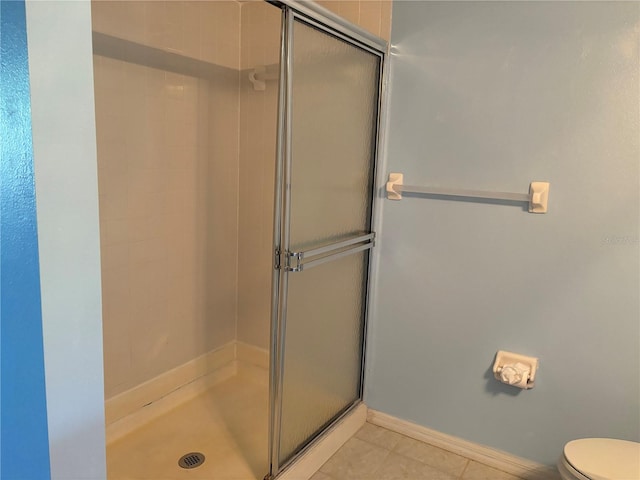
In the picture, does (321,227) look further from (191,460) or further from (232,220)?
(191,460)

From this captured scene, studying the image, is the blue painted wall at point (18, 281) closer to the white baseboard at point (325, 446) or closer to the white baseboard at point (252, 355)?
the white baseboard at point (325, 446)

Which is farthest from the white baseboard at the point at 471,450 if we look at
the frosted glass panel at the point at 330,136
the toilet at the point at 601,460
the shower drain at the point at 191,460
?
the frosted glass panel at the point at 330,136

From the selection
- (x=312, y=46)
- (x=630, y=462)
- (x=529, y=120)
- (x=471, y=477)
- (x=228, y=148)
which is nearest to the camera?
(x=630, y=462)

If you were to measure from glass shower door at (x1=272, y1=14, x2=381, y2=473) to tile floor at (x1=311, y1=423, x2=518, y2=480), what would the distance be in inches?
6.1

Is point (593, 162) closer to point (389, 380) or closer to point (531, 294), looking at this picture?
point (531, 294)

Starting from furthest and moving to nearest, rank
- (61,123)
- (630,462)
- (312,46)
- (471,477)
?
1. (471,477)
2. (312,46)
3. (630,462)
4. (61,123)

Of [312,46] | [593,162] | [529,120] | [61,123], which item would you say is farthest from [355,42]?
[61,123]

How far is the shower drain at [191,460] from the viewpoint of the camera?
2.04 metres

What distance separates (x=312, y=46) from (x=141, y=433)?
70.1 inches

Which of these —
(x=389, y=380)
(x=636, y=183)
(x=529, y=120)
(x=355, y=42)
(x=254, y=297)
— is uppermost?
(x=355, y=42)

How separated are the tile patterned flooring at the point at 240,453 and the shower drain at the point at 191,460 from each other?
2 centimetres

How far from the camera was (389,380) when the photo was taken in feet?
7.58

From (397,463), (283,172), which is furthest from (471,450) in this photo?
(283,172)

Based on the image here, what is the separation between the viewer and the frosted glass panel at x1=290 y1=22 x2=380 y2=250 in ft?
5.58
